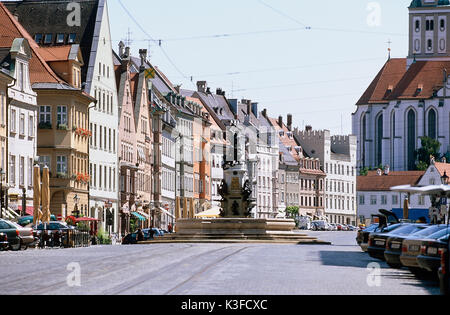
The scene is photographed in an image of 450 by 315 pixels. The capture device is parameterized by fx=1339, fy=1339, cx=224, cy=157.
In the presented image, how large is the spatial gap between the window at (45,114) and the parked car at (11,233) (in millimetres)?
34806

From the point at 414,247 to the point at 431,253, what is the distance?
7.74 ft

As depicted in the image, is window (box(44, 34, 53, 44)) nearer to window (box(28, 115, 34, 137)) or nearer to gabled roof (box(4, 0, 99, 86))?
gabled roof (box(4, 0, 99, 86))

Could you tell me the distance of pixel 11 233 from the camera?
48125mm

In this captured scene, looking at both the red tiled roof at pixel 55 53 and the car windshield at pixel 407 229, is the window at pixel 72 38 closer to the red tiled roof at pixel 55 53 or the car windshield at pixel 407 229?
the red tiled roof at pixel 55 53

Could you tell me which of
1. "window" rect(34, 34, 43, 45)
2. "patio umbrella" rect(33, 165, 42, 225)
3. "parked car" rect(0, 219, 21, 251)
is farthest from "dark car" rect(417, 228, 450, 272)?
"window" rect(34, 34, 43, 45)

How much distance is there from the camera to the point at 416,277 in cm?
3128

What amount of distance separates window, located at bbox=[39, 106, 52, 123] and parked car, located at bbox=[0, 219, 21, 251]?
3481cm

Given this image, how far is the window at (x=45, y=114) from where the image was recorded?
82.9 m

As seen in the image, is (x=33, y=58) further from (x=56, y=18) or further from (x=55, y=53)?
(x=56, y=18)

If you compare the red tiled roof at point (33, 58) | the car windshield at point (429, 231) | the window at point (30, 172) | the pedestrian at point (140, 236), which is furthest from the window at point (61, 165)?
the car windshield at point (429, 231)

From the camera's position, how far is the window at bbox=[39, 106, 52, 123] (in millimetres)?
82887
